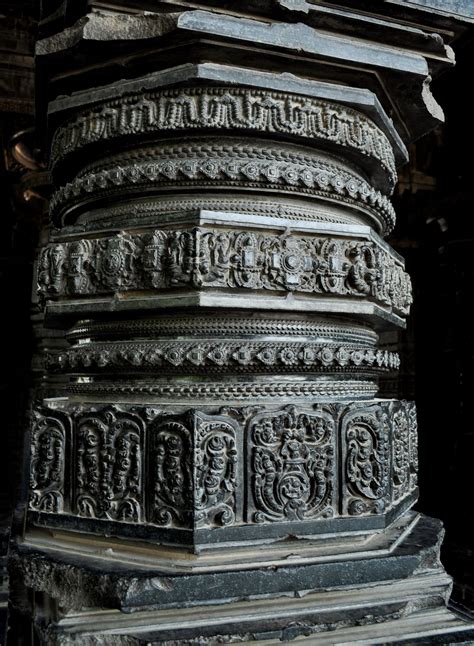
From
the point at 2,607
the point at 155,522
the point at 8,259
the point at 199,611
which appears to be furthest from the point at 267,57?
the point at 8,259

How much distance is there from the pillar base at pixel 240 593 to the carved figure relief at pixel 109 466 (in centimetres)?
10

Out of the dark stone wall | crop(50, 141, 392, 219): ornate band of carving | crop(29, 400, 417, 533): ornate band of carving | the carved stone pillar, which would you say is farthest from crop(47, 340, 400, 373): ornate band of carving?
the dark stone wall

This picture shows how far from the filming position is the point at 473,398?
4.40m

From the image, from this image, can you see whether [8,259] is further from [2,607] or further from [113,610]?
[113,610]

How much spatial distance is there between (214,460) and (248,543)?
23cm

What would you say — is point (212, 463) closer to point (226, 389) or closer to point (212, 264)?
point (226, 389)

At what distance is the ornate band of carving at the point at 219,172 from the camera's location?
1.72 meters

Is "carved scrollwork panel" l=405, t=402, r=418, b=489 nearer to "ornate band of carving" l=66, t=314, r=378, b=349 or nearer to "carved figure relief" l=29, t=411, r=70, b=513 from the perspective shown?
"ornate band of carving" l=66, t=314, r=378, b=349

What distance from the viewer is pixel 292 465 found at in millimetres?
1582

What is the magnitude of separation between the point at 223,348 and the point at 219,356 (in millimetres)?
25

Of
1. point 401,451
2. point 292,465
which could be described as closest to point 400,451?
point 401,451

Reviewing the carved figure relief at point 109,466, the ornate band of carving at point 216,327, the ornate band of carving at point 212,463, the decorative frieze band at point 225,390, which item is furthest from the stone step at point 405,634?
the ornate band of carving at point 216,327

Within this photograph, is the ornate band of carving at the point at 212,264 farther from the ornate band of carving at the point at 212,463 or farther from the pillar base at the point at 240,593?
the pillar base at the point at 240,593

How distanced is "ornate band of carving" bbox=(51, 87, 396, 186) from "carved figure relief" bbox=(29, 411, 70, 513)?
0.83m
